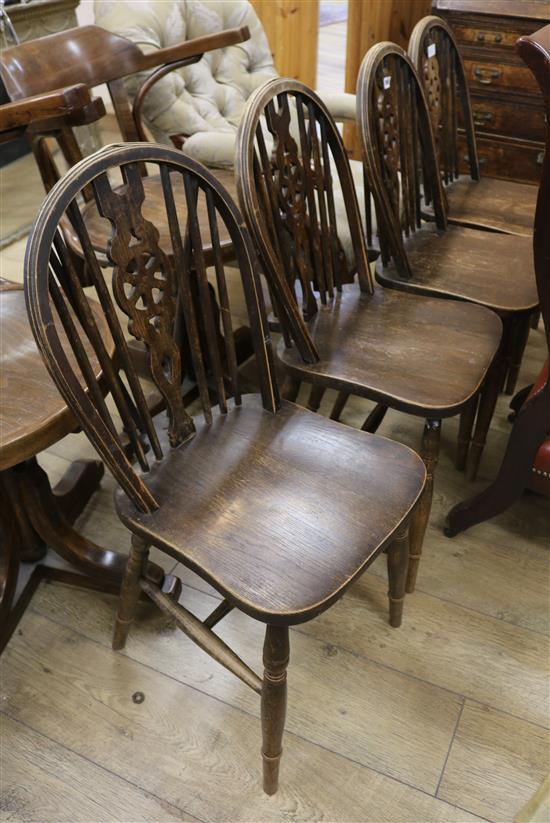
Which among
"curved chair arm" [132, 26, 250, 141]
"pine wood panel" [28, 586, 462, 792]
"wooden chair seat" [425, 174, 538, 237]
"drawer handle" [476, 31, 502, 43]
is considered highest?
"curved chair arm" [132, 26, 250, 141]

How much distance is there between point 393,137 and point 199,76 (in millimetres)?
1099

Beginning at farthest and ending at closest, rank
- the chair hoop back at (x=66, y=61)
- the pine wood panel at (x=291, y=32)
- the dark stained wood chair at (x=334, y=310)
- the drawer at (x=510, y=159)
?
the pine wood panel at (x=291, y=32)
the drawer at (x=510, y=159)
the chair hoop back at (x=66, y=61)
the dark stained wood chair at (x=334, y=310)

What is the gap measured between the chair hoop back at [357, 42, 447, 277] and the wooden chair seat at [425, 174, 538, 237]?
150 mm

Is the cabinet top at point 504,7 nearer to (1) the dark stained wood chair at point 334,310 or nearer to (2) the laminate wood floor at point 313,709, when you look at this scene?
(1) the dark stained wood chair at point 334,310

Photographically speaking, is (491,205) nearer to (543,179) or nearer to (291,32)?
(543,179)

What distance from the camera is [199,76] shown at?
2.34 metres

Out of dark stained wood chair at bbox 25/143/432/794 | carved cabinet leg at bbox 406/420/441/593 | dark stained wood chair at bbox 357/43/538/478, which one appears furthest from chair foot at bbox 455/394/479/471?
dark stained wood chair at bbox 25/143/432/794

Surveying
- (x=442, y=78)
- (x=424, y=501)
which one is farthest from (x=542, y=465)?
(x=442, y=78)

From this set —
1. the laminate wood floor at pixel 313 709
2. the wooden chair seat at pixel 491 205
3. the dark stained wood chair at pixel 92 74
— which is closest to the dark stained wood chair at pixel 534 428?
the laminate wood floor at pixel 313 709

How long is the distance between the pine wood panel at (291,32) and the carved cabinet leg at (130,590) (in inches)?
119

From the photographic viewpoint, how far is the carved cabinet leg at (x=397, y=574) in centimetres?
124

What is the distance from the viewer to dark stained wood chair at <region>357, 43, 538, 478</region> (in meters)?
1.49

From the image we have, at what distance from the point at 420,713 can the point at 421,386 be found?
0.62 metres

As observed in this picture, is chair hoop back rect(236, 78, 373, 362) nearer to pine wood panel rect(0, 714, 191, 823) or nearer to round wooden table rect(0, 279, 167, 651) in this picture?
round wooden table rect(0, 279, 167, 651)
